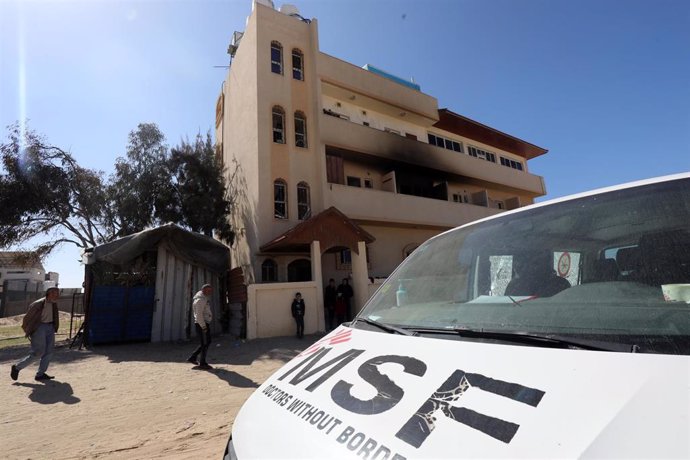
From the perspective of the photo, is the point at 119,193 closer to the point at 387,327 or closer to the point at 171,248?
the point at 171,248

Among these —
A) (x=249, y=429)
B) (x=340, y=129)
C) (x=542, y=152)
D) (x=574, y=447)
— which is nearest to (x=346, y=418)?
(x=249, y=429)

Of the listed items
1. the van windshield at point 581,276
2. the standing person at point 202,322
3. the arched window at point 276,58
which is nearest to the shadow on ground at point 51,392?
the standing person at point 202,322

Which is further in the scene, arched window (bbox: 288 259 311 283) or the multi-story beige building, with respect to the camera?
arched window (bbox: 288 259 311 283)

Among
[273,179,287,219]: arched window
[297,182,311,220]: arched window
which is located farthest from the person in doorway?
[273,179,287,219]: arched window

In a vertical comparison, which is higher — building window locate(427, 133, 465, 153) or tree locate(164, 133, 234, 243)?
building window locate(427, 133, 465, 153)

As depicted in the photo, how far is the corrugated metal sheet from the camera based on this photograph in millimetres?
11258

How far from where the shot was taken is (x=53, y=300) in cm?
720

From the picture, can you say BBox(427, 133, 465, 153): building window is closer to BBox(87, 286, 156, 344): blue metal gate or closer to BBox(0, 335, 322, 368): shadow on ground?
BBox(0, 335, 322, 368): shadow on ground

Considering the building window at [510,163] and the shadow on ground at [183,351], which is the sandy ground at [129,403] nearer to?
the shadow on ground at [183,351]

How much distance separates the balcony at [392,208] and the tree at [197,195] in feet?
15.3

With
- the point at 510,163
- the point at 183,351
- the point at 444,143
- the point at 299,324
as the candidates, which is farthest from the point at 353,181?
the point at 510,163

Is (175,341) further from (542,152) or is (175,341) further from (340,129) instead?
(542,152)

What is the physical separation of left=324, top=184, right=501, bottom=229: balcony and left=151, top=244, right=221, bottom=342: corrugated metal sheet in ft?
19.3

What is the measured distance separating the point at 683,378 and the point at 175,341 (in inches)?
491
